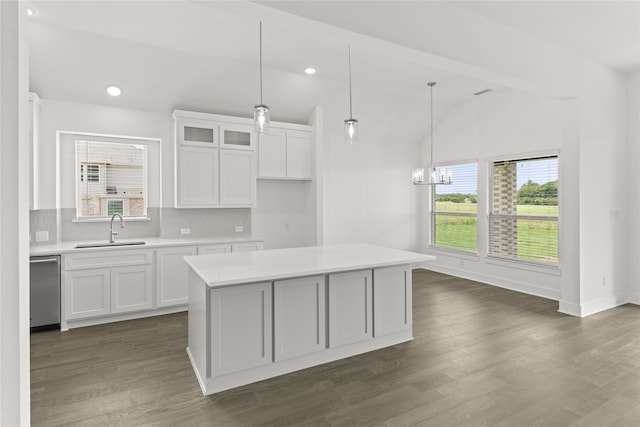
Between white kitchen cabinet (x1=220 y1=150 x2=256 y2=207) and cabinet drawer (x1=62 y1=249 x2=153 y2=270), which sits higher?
white kitchen cabinet (x1=220 y1=150 x2=256 y2=207)

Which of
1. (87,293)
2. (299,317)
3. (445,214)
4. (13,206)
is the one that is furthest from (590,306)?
(87,293)

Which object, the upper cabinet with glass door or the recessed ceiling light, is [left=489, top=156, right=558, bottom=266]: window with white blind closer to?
the upper cabinet with glass door

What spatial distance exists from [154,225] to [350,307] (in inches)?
126

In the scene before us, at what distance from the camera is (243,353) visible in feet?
8.44

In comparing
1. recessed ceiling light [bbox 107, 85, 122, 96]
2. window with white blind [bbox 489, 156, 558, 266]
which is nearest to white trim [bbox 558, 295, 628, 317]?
window with white blind [bbox 489, 156, 558, 266]

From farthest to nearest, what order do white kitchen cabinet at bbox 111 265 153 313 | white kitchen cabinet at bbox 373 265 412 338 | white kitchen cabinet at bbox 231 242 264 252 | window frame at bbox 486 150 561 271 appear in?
window frame at bbox 486 150 561 271
white kitchen cabinet at bbox 231 242 264 252
white kitchen cabinet at bbox 111 265 153 313
white kitchen cabinet at bbox 373 265 412 338

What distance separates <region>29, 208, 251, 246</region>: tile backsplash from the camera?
162 inches

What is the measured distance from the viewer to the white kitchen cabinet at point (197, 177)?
450 centimetres

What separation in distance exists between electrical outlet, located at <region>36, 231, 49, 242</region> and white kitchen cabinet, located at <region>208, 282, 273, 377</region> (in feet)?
9.62

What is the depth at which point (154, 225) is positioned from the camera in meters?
4.84

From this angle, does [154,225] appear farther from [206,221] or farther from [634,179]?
[634,179]

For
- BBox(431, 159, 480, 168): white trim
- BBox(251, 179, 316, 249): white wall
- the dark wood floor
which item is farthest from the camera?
BBox(431, 159, 480, 168): white trim

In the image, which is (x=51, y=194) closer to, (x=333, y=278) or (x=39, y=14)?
(x=39, y=14)

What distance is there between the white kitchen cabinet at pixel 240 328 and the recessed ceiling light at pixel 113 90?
3122 millimetres
